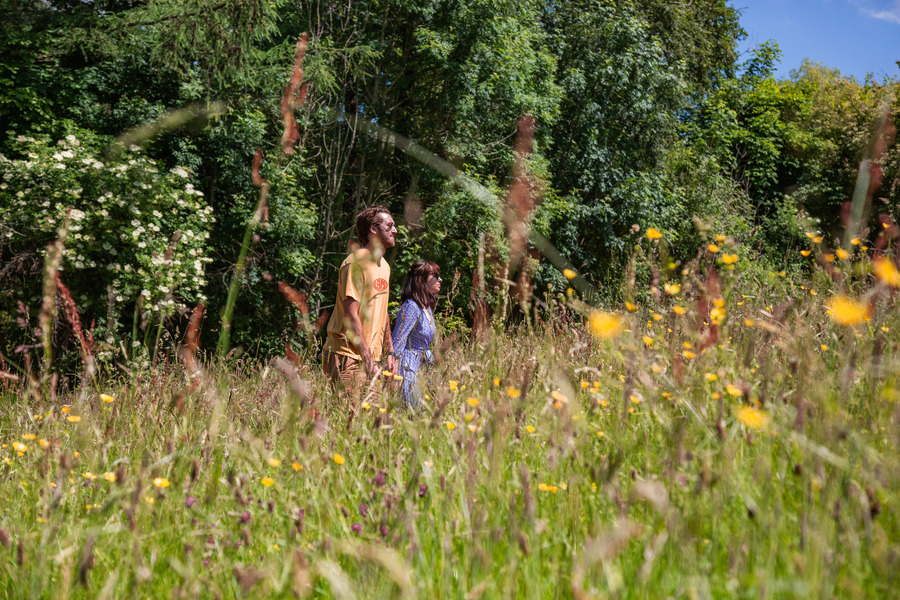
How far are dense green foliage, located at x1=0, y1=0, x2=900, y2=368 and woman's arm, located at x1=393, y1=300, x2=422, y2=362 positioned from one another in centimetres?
272

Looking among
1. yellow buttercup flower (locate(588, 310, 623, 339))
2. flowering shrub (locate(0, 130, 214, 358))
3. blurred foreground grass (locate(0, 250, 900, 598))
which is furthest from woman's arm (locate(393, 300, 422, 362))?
flowering shrub (locate(0, 130, 214, 358))

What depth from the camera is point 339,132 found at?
11.5m

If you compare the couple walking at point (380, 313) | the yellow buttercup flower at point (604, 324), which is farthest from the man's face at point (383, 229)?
the yellow buttercup flower at point (604, 324)

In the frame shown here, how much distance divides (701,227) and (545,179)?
10892 millimetres

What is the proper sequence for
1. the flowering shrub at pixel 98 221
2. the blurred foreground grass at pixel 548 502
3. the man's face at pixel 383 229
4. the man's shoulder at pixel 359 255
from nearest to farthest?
the blurred foreground grass at pixel 548 502 < the man's shoulder at pixel 359 255 < the man's face at pixel 383 229 < the flowering shrub at pixel 98 221

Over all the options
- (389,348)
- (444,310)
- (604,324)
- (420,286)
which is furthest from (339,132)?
(604,324)

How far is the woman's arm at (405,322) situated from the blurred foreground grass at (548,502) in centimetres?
176

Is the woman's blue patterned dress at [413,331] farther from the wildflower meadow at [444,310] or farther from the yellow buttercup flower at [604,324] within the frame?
the yellow buttercup flower at [604,324]

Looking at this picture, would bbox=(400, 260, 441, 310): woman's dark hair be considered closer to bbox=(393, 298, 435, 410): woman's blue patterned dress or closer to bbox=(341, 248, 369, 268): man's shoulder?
bbox=(393, 298, 435, 410): woman's blue patterned dress

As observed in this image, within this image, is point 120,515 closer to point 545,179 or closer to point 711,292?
point 711,292

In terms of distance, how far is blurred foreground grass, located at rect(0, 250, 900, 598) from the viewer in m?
1.19

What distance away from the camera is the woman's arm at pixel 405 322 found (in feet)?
13.9

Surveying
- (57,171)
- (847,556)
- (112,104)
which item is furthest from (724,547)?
(112,104)

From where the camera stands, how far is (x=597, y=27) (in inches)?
560
